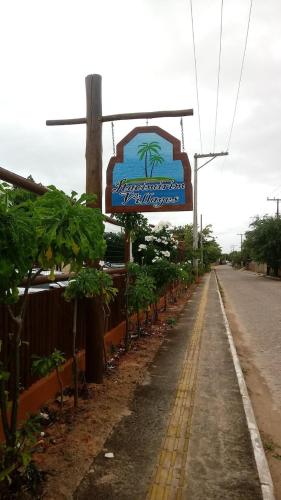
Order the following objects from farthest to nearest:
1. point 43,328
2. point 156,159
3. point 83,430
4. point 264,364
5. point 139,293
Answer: point 264,364 → point 139,293 → point 156,159 → point 43,328 → point 83,430

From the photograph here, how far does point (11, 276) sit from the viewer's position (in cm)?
227

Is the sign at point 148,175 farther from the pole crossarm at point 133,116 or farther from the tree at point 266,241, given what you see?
the tree at point 266,241

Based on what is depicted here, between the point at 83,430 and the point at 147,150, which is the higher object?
the point at 147,150

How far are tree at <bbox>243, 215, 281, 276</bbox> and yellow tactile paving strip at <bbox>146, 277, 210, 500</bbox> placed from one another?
37.4 m

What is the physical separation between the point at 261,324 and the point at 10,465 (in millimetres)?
9833

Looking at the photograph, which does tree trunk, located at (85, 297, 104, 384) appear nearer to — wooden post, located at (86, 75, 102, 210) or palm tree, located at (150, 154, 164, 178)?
wooden post, located at (86, 75, 102, 210)

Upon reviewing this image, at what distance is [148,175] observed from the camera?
19.8 ft

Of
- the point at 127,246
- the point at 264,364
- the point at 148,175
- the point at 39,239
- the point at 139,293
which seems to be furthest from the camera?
the point at 127,246

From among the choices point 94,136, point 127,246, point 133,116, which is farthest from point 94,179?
point 127,246

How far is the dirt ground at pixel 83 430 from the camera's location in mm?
3034

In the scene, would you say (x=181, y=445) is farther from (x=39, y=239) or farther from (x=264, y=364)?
(x=264, y=364)

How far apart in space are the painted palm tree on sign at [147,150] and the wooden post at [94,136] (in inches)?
35.0

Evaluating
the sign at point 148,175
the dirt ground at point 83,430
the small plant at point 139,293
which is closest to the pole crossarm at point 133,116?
the sign at point 148,175

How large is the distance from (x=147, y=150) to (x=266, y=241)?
37999 mm
